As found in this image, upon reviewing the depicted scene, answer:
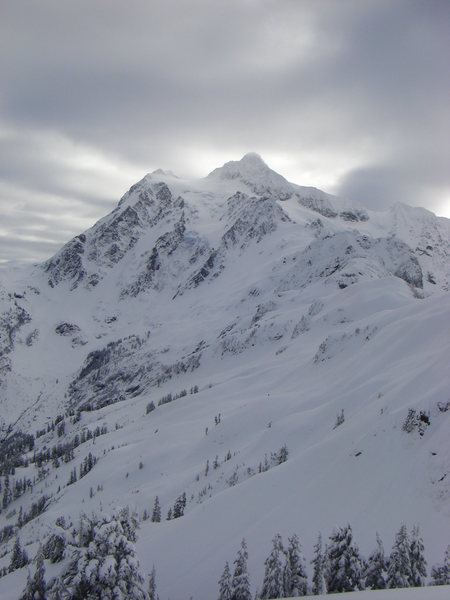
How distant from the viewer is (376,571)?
29094 mm

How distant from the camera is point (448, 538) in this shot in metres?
31.4

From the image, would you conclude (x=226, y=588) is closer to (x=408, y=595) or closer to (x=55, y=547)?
(x=408, y=595)

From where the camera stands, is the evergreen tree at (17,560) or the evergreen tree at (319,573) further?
the evergreen tree at (17,560)

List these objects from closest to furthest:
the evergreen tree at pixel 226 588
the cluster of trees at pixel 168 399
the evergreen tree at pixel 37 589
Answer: the evergreen tree at pixel 226 588 → the evergreen tree at pixel 37 589 → the cluster of trees at pixel 168 399

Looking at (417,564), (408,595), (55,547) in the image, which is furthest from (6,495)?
(408,595)

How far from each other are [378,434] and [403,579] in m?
18.1

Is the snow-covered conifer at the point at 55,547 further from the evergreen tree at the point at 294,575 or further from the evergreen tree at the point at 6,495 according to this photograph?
the evergreen tree at the point at 6,495

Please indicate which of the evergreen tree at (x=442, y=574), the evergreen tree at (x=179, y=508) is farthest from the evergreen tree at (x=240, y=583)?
the evergreen tree at (x=179, y=508)

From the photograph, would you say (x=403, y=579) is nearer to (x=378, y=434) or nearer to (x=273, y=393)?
(x=378, y=434)

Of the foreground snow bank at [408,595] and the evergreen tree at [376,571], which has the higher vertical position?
the foreground snow bank at [408,595]

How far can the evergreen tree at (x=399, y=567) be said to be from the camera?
89.6 ft

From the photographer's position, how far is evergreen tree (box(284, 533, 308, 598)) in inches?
1198

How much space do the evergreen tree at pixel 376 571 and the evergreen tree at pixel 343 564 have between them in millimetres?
650

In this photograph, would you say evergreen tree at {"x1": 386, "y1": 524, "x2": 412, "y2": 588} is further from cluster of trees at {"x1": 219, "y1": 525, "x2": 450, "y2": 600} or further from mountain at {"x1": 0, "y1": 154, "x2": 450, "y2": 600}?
mountain at {"x1": 0, "y1": 154, "x2": 450, "y2": 600}
